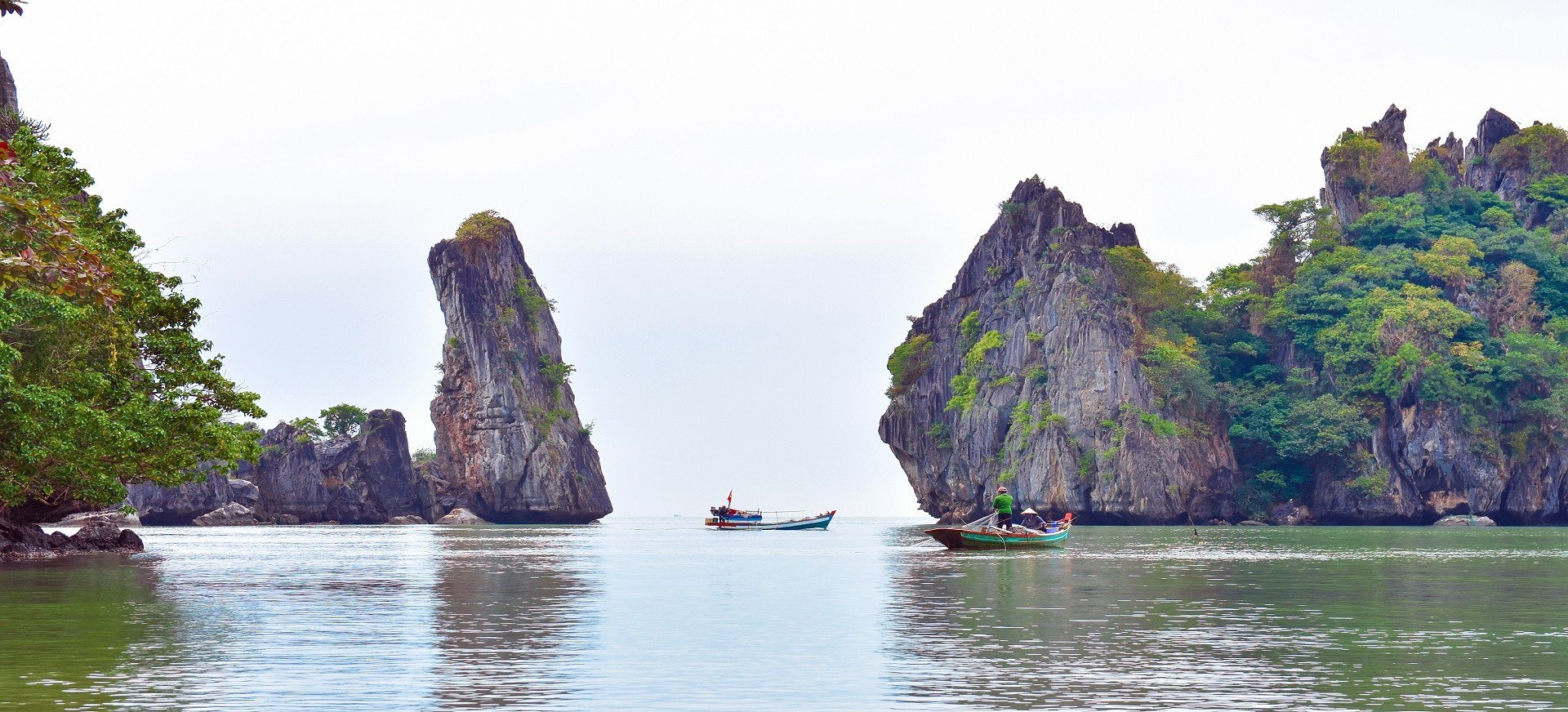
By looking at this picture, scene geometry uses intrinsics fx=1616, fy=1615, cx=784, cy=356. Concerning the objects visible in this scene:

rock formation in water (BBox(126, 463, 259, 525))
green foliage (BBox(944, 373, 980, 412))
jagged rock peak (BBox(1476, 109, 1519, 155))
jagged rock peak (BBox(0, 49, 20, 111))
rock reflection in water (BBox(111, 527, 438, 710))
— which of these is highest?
jagged rock peak (BBox(1476, 109, 1519, 155))

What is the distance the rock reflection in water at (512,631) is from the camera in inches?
578

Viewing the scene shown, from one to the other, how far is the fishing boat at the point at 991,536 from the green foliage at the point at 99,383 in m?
21.1

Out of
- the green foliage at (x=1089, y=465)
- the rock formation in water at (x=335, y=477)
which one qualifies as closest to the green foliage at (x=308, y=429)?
the rock formation in water at (x=335, y=477)

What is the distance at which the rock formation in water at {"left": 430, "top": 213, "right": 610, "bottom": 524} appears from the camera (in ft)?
414

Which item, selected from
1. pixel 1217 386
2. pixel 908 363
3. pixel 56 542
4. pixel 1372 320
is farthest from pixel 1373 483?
pixel 56 542

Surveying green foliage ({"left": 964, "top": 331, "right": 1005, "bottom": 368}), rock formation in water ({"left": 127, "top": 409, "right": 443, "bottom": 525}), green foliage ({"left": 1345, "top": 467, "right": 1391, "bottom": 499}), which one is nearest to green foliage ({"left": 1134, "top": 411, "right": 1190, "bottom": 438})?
green foliage ({"left": 1345, "top": 467, "right": 1391, "bottom": 499})

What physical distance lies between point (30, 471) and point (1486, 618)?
31664 millimetres

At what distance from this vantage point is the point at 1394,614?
23062 millimetres

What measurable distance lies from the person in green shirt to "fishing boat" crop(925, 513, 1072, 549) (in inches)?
A: 10.4

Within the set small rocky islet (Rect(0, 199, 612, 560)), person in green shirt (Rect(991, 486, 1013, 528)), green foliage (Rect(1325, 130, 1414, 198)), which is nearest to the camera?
person in green shirt (Rect(991, 486, 1013, 528))

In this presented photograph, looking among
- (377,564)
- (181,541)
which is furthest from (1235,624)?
(181,541)

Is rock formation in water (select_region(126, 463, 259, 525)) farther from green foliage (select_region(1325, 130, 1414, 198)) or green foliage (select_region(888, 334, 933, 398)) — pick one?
green foliage (select_region(1325, 130, 1414, 198))

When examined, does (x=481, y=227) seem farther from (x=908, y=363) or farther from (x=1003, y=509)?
(x=1003, y=509)

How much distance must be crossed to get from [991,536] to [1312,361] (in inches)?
2401
